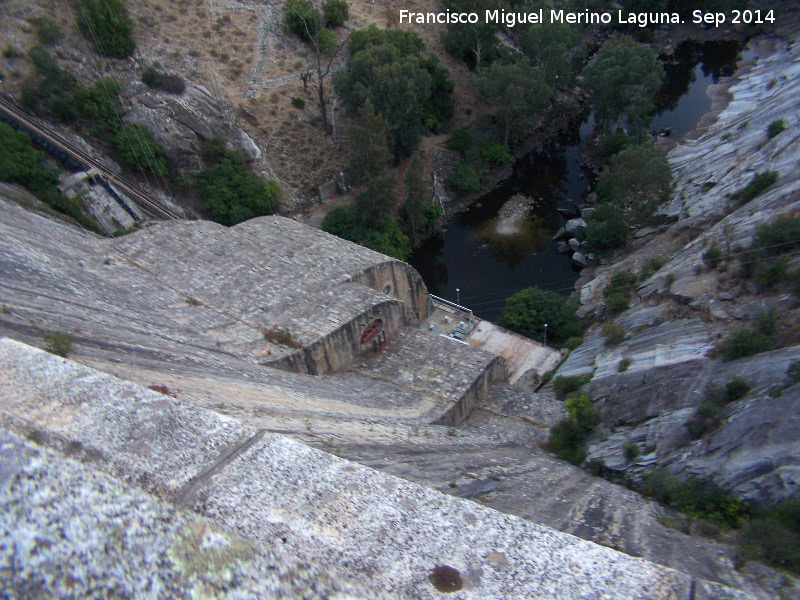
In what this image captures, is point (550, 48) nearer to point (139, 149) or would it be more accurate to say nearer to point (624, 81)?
point (624, 81)

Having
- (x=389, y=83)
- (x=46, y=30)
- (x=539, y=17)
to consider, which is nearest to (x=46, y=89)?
(x=46, y=30)

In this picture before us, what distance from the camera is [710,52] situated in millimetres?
49469

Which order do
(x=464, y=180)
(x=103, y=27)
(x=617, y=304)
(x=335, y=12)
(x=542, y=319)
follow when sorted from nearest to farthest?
(x=617, y=304) → (x=542, y=319) → (x=103, y=27) → (x=464, y=180) → (x=335, y=12)

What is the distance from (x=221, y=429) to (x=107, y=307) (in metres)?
9.17

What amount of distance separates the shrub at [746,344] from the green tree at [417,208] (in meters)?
20.5

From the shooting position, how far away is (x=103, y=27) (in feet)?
101

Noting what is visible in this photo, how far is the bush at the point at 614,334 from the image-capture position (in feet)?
62.5

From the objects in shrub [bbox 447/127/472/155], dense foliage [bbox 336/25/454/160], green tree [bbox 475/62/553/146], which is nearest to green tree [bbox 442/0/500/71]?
green tree [bbox 475/62/553/146]

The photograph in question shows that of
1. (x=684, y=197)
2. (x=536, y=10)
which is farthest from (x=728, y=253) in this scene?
(x=536, y=10)

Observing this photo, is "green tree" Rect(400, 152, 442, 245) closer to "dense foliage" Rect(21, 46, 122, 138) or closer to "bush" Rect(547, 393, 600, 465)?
"dense foliage" Rect(21, 46, 122, 138)

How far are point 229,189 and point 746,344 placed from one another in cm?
2538

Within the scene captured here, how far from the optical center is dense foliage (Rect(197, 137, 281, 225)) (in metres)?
29.5

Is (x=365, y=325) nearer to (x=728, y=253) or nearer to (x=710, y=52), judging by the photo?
(x=728, y=253)

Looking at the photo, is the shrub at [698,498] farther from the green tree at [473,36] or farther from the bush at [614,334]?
the green tree at [473,36]
